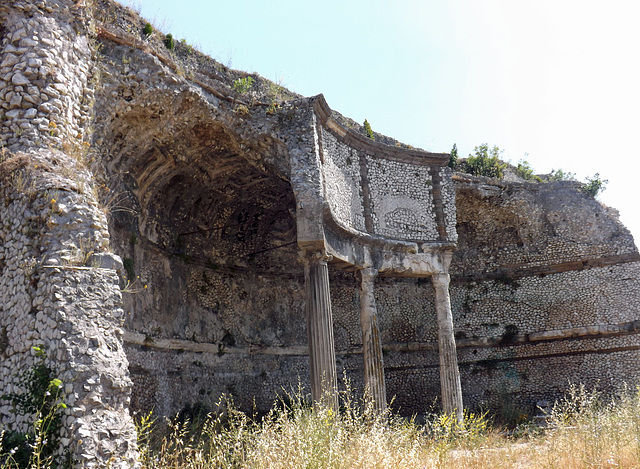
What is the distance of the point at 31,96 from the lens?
30.2 feet

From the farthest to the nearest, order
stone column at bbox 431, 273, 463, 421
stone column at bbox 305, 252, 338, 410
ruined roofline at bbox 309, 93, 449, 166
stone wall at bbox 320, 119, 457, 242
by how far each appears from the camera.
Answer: stone wall at bbox 320, 119, 457, 242 < stone column at bbox 431, 273, 463, 421 < ruined roofline at bbox 309, 93, 449, 166 < stone column at bbox 305, 252, 338, 410

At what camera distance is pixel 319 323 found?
13.1 metres

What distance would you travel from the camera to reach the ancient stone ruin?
24.8 ft

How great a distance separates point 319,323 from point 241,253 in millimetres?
5465

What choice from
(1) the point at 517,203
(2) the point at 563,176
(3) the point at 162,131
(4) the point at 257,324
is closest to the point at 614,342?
(1) the point at 517,203

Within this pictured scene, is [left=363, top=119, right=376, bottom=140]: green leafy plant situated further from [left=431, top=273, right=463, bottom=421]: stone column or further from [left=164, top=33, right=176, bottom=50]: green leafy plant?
[left=164, top=33, right=176, bottom=50]: green leafy plant

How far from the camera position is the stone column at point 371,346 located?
1416 cm

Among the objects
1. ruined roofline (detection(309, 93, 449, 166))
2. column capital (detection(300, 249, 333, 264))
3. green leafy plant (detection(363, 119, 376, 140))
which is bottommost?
column capital (detection(300, 249, 333, 264))

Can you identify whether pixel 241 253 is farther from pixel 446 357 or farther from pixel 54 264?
pixel 54 264

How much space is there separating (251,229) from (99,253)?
10340mm

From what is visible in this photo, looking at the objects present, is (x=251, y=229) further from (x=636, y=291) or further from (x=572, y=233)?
Result: (x=636, y=291)

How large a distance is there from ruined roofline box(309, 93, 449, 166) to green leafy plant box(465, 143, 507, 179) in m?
3.67

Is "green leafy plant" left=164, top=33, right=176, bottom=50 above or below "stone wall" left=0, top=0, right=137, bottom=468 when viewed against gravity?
above

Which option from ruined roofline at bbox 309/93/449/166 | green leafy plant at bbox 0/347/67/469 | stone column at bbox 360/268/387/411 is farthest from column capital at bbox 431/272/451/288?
green leafy plant at bbox 0/347/67/469
